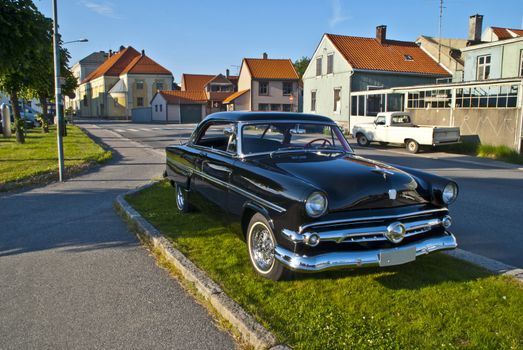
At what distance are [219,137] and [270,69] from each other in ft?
164

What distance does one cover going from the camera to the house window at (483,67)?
85.6ft

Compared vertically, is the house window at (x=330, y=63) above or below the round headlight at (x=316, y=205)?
above

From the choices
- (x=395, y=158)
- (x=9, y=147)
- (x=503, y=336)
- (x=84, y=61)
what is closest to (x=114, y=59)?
(x=84, y=61)

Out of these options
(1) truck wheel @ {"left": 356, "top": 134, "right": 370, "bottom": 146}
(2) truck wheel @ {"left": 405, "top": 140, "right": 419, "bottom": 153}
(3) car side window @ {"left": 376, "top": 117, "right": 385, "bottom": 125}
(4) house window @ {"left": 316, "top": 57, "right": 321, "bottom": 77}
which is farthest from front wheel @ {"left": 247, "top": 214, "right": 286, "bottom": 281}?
(4) house window @ {"left": 316, "top": 57, "right": 321, "bottom": 77}

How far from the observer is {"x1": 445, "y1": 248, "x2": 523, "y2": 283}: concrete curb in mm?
4355

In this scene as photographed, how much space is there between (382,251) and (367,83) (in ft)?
102

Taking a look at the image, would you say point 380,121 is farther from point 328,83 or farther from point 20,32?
point 20,32

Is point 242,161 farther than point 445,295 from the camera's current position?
Yes

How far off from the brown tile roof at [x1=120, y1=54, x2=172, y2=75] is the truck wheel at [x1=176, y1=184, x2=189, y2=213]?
70932 millimetres

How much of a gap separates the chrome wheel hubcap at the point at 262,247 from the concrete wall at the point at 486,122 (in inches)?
669

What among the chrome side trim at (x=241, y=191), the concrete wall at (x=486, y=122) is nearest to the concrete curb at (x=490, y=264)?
the chrome side trim at (x=241, y=191)

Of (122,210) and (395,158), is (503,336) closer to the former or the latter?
(122,210)

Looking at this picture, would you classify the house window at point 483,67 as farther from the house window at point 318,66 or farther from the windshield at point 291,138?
the windshield at point 291,138

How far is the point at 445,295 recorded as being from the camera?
153 inches
